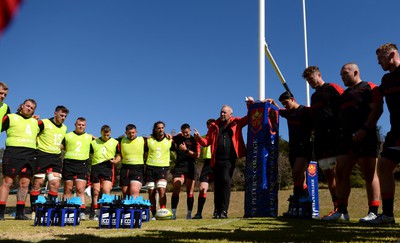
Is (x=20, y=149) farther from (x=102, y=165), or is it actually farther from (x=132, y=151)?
(x=132, y=151)

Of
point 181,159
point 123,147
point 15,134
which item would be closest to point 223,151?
point 181,159

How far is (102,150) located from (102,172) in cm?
54

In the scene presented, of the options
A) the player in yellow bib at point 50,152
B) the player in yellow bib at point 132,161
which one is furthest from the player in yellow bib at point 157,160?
the player in yellow bib at point 50,152

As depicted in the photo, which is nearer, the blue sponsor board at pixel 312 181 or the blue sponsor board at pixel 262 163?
the blue sponsor board at pixel 262 163

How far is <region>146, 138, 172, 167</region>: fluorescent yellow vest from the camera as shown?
9766 mm

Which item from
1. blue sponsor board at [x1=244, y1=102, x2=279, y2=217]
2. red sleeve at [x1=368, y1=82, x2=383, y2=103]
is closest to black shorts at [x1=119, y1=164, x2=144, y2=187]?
blue sponsor board at [x1=244, y1=102, x2=279, y2=217]

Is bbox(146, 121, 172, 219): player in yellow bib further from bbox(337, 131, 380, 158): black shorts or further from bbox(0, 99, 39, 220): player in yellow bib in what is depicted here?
bbox(337, 131, 380, 158): black shorts

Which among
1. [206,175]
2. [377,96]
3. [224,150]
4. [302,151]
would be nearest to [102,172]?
[206,175]

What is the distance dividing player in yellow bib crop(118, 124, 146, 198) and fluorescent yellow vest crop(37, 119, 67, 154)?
1.51 meters

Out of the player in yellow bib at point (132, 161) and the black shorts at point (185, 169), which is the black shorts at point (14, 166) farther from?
the black shorts at point (185, 169)

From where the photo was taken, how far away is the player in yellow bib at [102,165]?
32.2ft

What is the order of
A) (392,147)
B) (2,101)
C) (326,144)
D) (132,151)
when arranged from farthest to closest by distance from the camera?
(132,151) < (2,101) < (326,144) < (392,147)

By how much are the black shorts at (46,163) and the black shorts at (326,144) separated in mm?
5721

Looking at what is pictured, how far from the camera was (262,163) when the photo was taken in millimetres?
7973
